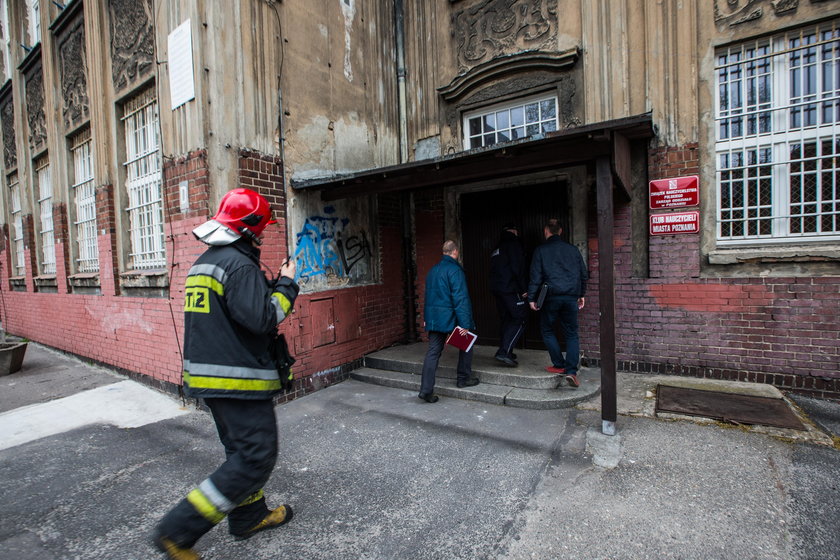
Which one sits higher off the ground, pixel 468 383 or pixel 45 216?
pixel 45 216

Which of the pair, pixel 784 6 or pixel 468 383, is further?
pixel 468 383

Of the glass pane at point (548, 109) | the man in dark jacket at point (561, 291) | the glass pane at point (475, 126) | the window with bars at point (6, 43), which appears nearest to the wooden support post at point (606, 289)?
the man in dark jacket at point (561, 291)

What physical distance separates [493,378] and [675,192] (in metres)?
3.19

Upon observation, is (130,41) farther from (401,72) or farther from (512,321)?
(512,321)

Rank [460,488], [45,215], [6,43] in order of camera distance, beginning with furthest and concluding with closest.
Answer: [6,43]
[45,215]
[460,488]

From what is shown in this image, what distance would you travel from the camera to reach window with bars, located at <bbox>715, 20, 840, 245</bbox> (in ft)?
15.3

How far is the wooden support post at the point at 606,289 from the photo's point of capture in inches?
149

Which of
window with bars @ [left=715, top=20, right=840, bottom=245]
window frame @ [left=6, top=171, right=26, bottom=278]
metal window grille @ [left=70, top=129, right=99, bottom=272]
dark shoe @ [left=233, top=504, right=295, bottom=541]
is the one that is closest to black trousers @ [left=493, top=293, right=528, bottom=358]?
window with bars @ [left=715, top=20, right=840, bottom=245]

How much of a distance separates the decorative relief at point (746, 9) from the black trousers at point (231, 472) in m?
6.35

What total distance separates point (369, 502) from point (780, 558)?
2.39m

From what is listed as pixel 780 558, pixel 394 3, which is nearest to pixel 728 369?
pixel 780 558

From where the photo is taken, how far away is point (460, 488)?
3.13 m

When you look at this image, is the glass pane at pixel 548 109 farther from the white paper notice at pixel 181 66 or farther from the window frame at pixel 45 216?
the window frame at pixel 45 216

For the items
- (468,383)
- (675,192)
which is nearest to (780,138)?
(675,192)
